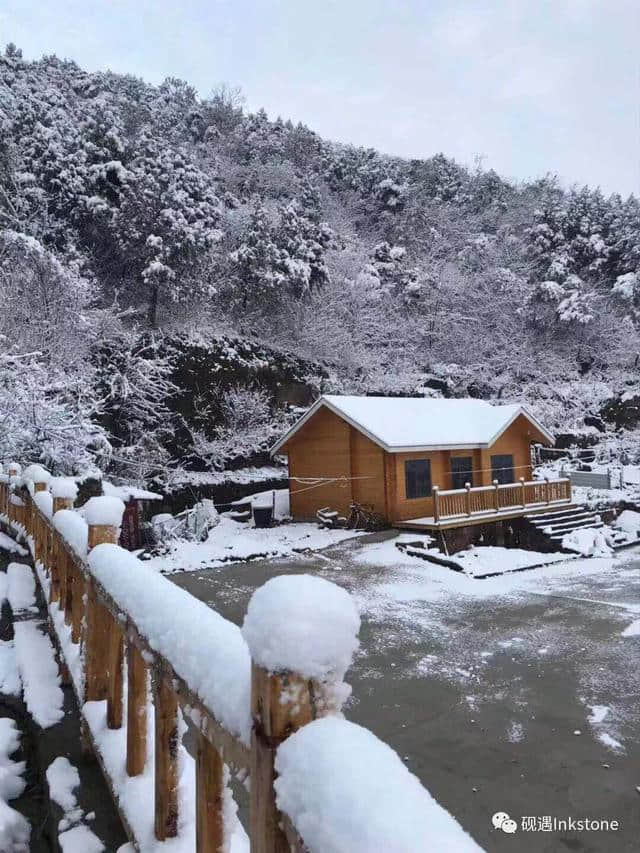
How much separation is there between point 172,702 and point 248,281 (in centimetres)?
2646

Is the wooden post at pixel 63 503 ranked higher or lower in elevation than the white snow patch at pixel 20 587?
higher

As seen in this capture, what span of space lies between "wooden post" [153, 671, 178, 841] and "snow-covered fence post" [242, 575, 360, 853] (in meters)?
0.85

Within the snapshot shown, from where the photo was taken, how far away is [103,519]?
2.84m

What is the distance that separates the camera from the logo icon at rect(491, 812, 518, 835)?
4.10m

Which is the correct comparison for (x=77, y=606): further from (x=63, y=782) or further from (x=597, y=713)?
(x=597, y=713)

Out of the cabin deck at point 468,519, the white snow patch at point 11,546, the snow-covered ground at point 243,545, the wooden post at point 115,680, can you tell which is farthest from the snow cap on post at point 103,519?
the cabin deck at point 468,519

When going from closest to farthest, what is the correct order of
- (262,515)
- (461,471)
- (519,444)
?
1. (262,515)
2. (461,471)
3. (519,444)

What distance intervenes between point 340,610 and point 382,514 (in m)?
16.8

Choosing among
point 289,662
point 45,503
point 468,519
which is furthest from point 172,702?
point 468,519

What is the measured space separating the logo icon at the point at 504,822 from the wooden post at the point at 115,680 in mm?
3184

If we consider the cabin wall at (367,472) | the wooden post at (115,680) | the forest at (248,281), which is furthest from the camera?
the forest at (248,281)

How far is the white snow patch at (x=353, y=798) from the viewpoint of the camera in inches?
27.6

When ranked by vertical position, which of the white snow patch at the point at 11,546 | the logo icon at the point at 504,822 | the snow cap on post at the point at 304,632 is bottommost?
the logo icon at the point at 504,822

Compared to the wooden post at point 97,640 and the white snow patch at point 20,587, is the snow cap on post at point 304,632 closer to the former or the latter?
the wooden post at point 97,640
